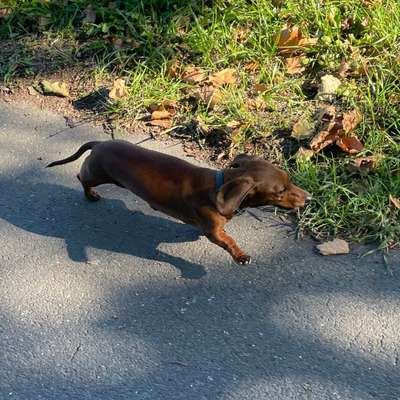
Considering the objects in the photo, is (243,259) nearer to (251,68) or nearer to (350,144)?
(350,144)

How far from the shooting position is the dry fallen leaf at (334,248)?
4.03 metres

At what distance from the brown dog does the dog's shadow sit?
0.85 ft

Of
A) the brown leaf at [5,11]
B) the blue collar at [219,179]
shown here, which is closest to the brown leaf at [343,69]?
the blue collar at [219,179]

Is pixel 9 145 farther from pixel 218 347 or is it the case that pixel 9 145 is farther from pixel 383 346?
pixel 383 346

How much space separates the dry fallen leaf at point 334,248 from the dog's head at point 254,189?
11.6 inches

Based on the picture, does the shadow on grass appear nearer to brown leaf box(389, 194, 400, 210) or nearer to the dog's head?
the dog's head

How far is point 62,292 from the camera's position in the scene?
390 centimetres

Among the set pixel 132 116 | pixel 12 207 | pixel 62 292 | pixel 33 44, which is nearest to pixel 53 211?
pixel 12 207

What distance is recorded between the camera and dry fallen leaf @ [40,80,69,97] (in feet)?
18.1

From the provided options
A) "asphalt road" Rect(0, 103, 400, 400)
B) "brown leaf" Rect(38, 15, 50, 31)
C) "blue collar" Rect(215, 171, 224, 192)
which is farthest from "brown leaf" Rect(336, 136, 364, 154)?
"brown leaf" Rect(38, 15, 50, 31)

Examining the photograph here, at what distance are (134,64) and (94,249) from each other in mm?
2032

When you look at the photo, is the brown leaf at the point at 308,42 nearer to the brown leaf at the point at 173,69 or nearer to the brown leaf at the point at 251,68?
the brown leaf at the point at 251,68

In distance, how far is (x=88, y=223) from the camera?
4.39 metres

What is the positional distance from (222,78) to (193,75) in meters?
0.25
